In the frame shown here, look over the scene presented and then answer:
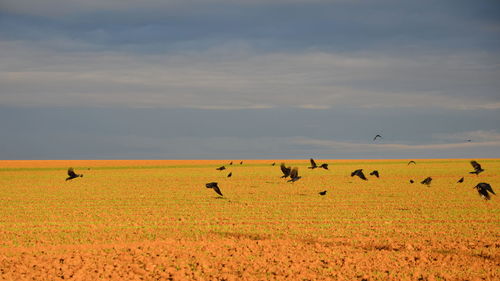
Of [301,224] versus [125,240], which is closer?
[125,240]

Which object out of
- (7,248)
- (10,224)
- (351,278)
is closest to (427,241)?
(351,278)

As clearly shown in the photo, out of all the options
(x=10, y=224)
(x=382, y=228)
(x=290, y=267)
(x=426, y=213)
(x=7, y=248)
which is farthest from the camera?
(x=426, y=213)

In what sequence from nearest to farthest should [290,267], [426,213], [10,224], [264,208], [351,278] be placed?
1. [351,278]
2. [290,267]
3. [10,224]
4. [426,213]
5. [264,208]

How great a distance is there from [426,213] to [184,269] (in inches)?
437

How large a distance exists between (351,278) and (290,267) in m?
1.19

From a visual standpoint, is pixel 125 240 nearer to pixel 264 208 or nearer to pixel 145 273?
pixel 145 273

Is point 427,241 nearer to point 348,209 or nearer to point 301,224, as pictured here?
point 301,224

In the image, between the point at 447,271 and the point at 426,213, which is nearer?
the point at 447,271

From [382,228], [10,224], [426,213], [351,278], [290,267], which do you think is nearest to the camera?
[351,278]

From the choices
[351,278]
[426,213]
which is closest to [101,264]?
[351,278]

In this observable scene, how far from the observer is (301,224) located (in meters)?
15.4

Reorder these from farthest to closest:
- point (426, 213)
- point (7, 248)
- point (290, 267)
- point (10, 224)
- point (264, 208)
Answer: point (264, 208) → point (426, 213) → point (10, 224) → point (7, 248) → point (290, 267)

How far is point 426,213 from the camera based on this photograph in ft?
59.6

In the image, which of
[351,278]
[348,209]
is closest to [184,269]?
[351,278]
